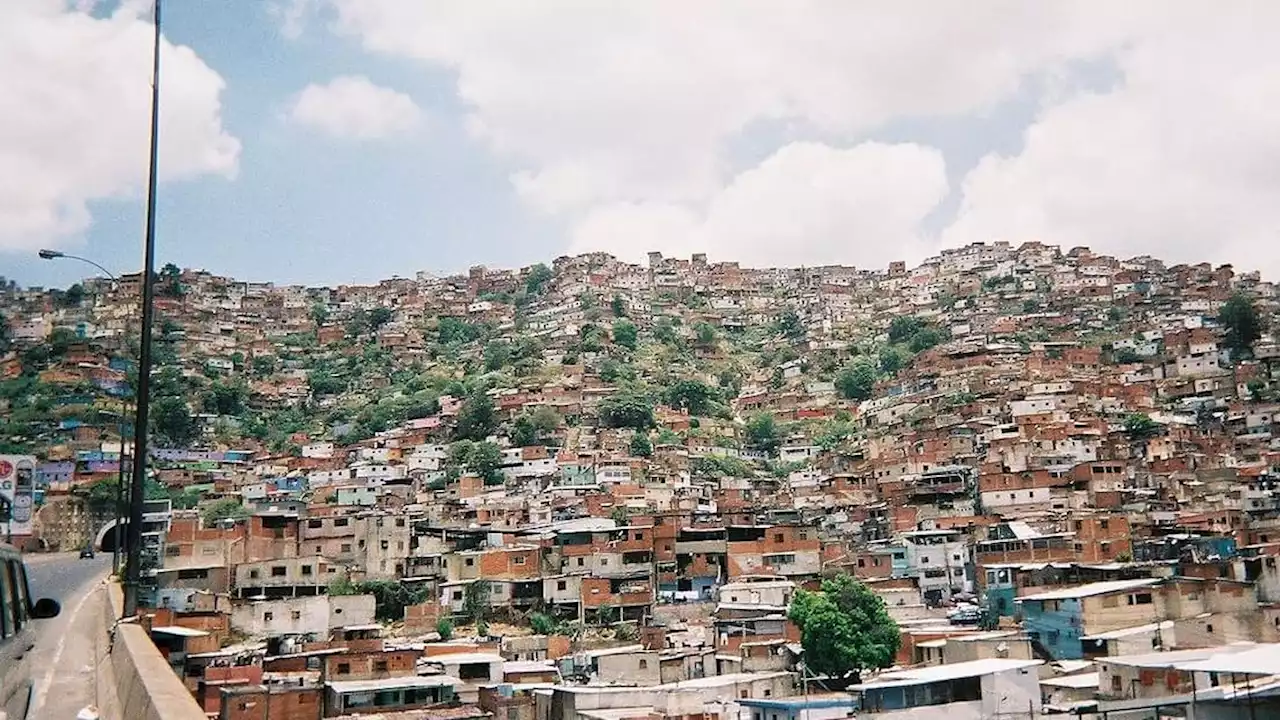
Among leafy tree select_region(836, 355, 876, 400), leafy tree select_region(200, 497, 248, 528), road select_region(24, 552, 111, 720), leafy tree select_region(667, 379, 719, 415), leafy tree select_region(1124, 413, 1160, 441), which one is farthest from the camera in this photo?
leafy tree select_region(836, 355, 876, 400)

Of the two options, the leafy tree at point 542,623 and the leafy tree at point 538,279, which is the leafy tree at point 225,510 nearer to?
the leafy tree at point 542,623

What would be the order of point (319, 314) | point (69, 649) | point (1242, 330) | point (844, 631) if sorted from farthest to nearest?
point (319, 314) → point (1242, 330) → point (844, 631) → point (69, 649)

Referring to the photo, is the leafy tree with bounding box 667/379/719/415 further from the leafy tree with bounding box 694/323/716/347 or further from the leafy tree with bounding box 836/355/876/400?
the leafy tree with bounding box 694/323/716/347

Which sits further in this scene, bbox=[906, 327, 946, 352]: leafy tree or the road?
bbox=[906, 327, 946, 352]: leafy tree

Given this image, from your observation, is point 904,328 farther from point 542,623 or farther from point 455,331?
point 542,623

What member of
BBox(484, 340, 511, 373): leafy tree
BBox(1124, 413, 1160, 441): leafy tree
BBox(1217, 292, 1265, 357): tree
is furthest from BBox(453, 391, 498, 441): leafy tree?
BBox(1217, 292, 1265, 357): tree

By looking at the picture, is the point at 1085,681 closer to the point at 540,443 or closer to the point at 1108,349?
the point at 540,443

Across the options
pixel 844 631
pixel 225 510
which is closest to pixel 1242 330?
pixel 844 631
